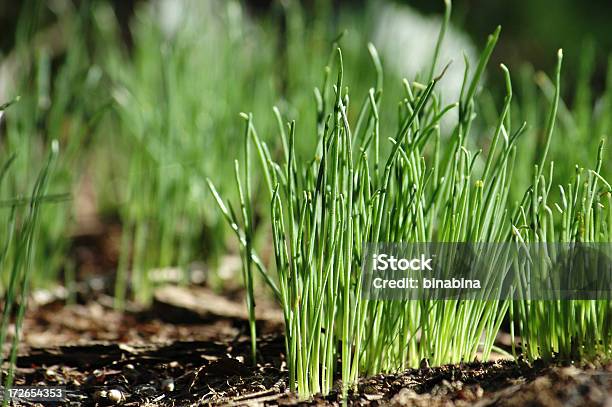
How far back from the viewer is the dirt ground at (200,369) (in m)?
0.76

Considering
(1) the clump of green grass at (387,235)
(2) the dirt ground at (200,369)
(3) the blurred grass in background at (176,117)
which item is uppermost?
(3) the blurred grass in background at (176,117)

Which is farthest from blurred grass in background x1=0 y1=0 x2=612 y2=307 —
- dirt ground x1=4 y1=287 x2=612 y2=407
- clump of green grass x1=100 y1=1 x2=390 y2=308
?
dirt ground x1=4 y1=287 x2=612 y2=407

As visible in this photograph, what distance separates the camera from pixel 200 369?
37.4 inches

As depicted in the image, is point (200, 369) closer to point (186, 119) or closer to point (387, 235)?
point (387, 235)

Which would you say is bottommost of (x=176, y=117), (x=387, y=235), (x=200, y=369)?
(x=200, y=369)

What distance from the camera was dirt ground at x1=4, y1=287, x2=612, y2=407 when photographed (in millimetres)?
757

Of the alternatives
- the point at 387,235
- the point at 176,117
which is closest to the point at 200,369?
the point at 387,235

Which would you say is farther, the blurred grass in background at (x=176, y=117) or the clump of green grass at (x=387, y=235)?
the blurred grass in background at (x=176, y=117)

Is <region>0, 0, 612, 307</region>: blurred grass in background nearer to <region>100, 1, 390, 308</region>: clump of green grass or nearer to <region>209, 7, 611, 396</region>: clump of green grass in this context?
<region>100, 1, 390, 308</region>: clump of green grass

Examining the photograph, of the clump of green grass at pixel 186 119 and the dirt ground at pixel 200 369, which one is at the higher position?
the clump of green grass at pixel 186 119

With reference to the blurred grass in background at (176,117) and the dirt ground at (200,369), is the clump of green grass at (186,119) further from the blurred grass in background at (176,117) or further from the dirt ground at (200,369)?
the dirt ground at (200,369)

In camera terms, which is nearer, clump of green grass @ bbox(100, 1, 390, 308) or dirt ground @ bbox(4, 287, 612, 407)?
dirt ground @ bbox(4, 287, 612, 407)

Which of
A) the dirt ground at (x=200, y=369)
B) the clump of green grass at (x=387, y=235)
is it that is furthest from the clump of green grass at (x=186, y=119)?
the clump of green grass at (x=387, y=235)

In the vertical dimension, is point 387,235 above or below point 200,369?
above
